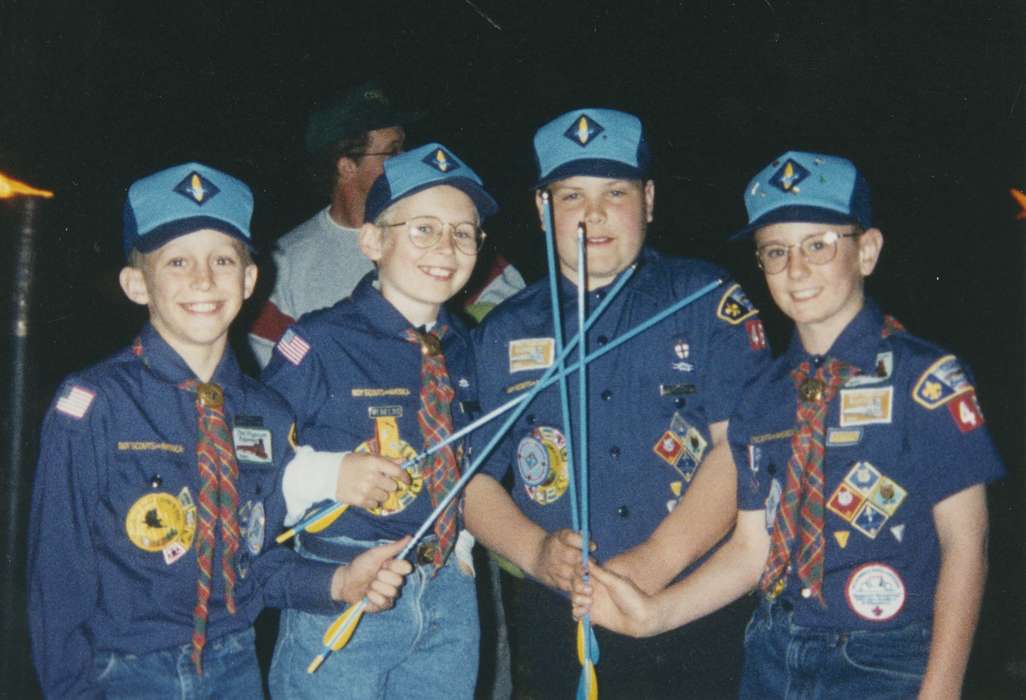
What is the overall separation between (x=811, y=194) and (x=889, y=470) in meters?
0.67

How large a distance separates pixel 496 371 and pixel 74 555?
1.19 m

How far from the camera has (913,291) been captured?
224 inches

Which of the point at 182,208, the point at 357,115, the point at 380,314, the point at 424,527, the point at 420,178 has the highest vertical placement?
the point at 357,115

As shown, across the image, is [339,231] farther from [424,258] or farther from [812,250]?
[812,250]

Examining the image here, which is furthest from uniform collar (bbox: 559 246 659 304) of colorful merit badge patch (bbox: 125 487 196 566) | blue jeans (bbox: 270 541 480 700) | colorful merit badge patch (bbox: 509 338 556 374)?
colorful merit badge patch (bbox: 125 487 196 566)

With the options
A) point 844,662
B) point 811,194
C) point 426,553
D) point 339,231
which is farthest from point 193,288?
point 844,662

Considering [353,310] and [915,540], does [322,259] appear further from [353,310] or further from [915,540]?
[915,540]

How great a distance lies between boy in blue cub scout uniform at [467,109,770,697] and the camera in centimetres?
249

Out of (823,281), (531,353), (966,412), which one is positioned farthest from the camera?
(531,353)

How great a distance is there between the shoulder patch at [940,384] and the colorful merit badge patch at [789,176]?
0.53 m

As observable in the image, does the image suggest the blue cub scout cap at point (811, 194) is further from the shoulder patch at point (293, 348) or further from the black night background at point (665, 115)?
the black night background at point (665, 115)

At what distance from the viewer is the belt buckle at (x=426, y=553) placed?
2.48 metres

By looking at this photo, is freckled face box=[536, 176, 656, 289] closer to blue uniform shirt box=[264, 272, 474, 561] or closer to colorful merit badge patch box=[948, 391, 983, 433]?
blue uniform shirt box=[264, 272, 474, 561]

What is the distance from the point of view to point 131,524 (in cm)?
214
